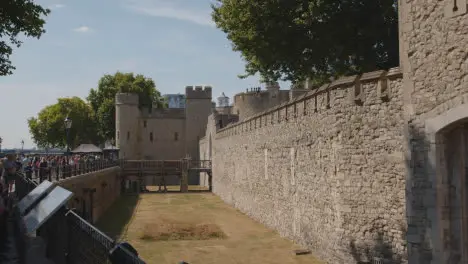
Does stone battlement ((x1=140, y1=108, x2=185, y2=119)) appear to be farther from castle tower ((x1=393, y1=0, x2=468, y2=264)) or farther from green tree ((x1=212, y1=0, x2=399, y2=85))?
castle tower ((x1=393, y1=0, x2=468, y2=264))

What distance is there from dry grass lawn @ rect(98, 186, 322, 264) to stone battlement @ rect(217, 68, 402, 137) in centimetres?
443

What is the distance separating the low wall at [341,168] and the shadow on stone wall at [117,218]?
609 cm

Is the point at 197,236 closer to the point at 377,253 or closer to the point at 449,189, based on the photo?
the point at 377,253

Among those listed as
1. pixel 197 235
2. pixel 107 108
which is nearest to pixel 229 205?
pixel 197 235

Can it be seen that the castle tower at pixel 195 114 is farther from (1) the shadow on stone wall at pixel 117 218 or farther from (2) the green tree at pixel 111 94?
(1) the shadow on stone wall at pixel 117 218

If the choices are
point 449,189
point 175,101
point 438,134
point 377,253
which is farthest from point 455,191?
point 175,101

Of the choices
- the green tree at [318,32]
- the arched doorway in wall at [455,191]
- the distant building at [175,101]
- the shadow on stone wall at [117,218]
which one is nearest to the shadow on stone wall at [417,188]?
the arched doorway in wall at [455,191]

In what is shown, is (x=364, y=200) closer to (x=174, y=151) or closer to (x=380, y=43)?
(x=380, y=43)

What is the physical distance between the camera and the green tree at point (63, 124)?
6656 centimetres

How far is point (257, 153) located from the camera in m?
24.0

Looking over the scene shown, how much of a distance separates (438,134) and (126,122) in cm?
5069

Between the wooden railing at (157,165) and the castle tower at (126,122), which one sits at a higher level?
the castle tower at (126,122)

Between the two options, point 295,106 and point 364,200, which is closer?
point 364,200

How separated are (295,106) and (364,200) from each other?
5751mm
